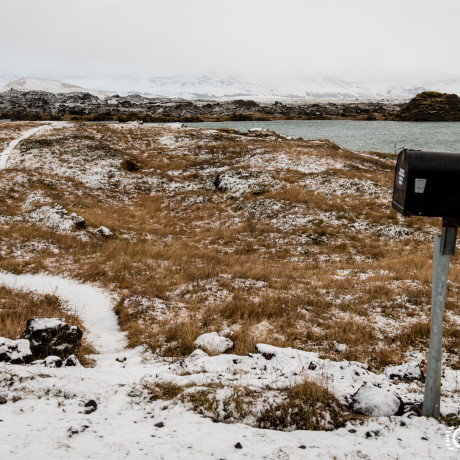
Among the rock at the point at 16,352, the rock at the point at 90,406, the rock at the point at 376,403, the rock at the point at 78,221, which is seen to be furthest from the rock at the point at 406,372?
the rock at the point at 78,221

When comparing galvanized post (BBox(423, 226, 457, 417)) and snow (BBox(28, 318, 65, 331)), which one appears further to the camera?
snow (BBox(28, 318, 65, 331))

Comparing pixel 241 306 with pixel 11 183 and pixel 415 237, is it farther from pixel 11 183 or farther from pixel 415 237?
pixel 11 183

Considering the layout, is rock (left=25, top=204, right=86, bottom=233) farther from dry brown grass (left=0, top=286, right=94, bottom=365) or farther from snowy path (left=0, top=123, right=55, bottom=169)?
snowy path (left=0, top=123, right=55, bottom=169)

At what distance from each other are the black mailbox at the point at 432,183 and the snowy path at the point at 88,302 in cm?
675

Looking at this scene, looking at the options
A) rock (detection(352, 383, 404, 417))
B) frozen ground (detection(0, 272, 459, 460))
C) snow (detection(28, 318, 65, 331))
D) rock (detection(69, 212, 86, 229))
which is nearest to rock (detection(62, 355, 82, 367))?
frozen ground (detection(0, 272, 459, 460))

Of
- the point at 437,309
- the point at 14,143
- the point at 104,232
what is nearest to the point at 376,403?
the point at 437,309

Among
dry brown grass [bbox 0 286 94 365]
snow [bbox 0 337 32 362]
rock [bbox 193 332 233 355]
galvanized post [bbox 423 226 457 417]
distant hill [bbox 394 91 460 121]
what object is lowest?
dry brown grass [bbox 0 286 94 365]

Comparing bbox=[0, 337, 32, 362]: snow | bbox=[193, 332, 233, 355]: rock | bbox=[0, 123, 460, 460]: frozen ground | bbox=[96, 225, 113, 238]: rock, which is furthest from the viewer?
bbox=[96, 225, 113, 238]: rock

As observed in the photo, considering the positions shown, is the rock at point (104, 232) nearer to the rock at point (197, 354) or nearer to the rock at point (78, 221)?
the rock at point (78, 221)

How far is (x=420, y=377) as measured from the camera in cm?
578

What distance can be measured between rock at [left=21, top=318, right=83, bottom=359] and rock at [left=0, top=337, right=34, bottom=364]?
20 cm

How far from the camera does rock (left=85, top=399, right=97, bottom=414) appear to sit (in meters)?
4.56

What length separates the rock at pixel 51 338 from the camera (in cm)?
662

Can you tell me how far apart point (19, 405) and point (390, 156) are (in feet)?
168
